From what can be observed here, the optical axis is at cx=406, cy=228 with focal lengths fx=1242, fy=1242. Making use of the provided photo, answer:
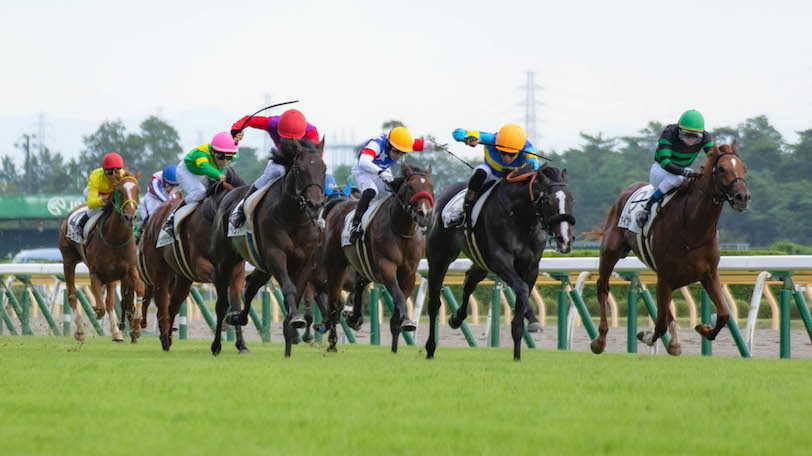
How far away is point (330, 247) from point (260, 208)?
1745mm

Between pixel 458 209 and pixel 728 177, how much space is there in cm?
190

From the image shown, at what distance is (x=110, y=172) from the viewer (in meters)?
11.7

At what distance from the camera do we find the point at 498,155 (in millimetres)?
8750

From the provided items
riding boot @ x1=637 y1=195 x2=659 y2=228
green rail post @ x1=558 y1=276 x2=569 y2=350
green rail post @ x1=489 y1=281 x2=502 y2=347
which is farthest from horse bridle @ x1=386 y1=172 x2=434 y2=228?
green rail post @ x1=489 y1=281 x2=502 y2=347

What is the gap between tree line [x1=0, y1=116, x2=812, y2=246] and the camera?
4638 cm

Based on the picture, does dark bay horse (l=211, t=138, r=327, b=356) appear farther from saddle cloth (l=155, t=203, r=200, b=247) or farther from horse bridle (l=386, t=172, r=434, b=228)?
saddle cloth (l=155, t=203, r=200, b=247)

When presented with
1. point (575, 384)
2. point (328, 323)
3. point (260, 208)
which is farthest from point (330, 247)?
point (575, 384)

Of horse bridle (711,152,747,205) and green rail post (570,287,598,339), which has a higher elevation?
horse bridle (711,152,747,205)

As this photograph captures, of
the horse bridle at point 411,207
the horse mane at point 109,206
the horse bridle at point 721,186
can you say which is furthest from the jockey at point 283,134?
the horse bridle at point 721,186

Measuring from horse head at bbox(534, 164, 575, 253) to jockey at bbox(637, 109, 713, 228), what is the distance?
893 millimetres

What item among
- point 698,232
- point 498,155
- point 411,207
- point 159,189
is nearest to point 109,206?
point 159,189

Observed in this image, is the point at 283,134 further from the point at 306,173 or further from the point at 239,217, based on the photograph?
the point at 306,173

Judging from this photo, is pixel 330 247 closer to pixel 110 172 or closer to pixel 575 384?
pixel 110 172

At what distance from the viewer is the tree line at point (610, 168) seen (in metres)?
46.4
